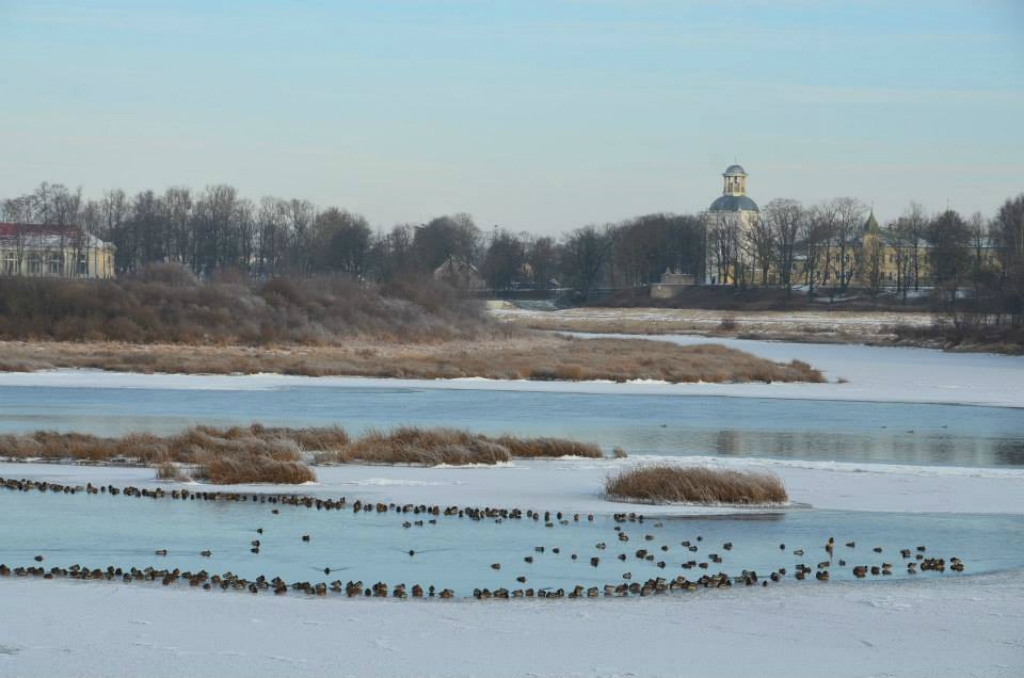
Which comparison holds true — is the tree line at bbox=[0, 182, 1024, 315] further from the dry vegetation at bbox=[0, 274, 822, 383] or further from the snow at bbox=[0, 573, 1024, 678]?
the snow at bbox=[0, 573, 1024, 678]

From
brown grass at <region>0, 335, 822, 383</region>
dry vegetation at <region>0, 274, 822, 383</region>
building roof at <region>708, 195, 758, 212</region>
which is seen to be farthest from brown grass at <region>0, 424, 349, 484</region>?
building roof at <region>708, 195, 758, 212</region>

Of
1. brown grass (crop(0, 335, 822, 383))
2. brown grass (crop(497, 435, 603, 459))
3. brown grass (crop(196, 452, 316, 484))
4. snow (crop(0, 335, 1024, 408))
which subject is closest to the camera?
brown grass (crop(196, 452, 316, 484))

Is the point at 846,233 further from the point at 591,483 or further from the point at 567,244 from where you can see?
the point at 591,483

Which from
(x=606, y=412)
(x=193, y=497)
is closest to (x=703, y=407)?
(x=606, y=412)

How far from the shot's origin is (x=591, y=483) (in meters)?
22.7

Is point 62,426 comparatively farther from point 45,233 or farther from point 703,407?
point 45,233

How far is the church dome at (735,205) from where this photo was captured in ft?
586

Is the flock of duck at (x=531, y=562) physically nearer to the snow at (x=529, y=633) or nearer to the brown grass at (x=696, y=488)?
the snow at (x=529, y=633)

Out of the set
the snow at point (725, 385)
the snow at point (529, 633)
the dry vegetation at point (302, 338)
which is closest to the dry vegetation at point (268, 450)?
the snow at point (529, 633)

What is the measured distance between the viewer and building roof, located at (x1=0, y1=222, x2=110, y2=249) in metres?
119

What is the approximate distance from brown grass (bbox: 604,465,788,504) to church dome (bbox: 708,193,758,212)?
15953cm

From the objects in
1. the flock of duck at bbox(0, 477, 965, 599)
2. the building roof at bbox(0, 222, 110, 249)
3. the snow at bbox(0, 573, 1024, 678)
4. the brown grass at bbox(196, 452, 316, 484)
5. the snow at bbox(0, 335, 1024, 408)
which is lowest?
the snow at bbox(0, 573, 1024, 678)

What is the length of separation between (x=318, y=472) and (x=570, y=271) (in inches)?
5301

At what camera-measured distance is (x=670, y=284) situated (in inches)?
5709
